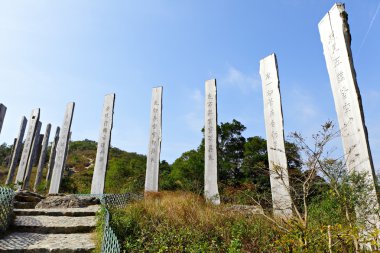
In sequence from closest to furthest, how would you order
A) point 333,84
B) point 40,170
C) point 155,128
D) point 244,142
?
1. point 333,84
2. point 155,128
3. point 40,170
4. point 244,142

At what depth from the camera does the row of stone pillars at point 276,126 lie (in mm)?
5406

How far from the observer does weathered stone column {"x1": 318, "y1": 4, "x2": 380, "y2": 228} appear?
5.08m

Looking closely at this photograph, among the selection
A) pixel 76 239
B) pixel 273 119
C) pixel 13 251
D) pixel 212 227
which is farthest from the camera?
pixel 273 119

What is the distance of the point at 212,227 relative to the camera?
17.7 ft

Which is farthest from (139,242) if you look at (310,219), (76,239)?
(310,219)

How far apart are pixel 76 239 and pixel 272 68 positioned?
668 centimetres

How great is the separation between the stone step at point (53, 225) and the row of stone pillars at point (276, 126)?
3.16 m

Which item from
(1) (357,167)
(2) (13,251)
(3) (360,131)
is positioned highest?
(3) (360,131)

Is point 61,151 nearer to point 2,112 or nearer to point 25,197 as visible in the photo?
point 2,112

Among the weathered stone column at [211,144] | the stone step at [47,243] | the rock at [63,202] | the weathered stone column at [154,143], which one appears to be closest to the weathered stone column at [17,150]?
the rock at [63,202]

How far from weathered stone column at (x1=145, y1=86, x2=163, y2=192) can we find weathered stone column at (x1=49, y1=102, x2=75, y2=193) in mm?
3549

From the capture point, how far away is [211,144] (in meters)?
8.73

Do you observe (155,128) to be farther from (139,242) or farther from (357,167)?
(357,167)

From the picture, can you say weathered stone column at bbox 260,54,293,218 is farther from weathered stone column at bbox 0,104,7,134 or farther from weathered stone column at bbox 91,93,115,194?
weathered stone column at bbox 0,104,7,134
